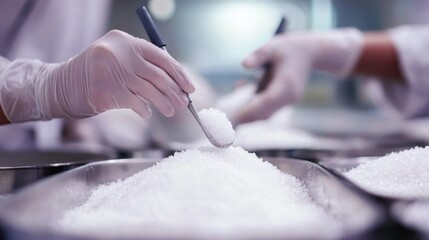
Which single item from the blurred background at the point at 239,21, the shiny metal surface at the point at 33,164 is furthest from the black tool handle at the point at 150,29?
the blurred background at the point at 239,21

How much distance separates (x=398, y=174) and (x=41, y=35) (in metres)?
1.15

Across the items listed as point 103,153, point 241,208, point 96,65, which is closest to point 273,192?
point 241,208

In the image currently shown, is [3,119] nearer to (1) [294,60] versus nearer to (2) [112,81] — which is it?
(2) [112,81]

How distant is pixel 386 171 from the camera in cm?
92

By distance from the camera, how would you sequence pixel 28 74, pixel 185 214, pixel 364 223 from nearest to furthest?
pixel 364 223, pixel 185 214, pixel 28 74

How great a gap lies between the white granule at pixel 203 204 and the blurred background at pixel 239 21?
2582 mm

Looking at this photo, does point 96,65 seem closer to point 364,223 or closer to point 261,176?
point 261,176

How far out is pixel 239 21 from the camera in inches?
138

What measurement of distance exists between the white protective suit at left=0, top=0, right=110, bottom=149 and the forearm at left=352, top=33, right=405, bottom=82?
112cm

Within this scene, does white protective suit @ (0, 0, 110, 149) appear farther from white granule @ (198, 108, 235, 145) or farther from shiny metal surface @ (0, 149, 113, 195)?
white granule @ (198, 108, 235, 145)

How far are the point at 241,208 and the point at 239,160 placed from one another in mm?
204

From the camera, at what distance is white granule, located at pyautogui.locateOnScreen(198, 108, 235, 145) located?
36.2 inches

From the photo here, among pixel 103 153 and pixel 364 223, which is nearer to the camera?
pixel 364 223

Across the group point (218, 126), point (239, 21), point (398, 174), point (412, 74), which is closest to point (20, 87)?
point (218, 126)
